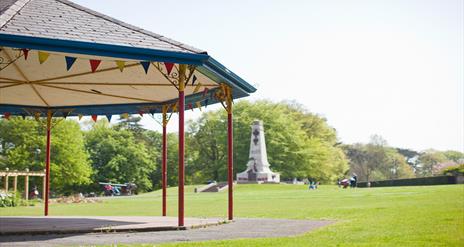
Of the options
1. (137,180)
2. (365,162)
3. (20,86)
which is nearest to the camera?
(20,86)

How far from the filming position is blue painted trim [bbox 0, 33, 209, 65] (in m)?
10.2

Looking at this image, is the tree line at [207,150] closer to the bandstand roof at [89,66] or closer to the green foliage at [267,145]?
the green foliage at [267,145]

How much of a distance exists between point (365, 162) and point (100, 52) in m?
100.0

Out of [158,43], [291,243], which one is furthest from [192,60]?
[291,243]

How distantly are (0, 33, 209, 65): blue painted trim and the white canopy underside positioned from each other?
2748 mm

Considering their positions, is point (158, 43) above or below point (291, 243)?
above

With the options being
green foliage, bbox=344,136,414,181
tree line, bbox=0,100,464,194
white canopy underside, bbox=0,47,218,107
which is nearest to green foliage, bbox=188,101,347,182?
tree line, bbox=0,100,464,194

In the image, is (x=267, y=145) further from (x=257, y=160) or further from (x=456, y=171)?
(x=456, y=171)

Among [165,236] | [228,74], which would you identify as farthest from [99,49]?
[228,74]

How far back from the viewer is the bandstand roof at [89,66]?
1088 centimetres

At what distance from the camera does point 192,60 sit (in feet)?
38.4

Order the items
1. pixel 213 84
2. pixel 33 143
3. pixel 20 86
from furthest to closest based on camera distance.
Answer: pixel 33 143 → pixel 20 86 → pixel 213 84

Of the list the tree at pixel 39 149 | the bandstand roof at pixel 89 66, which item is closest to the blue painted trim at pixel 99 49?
the bandstand roof at pixel 89 66

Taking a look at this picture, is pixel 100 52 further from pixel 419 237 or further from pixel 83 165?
pixel 83 165
